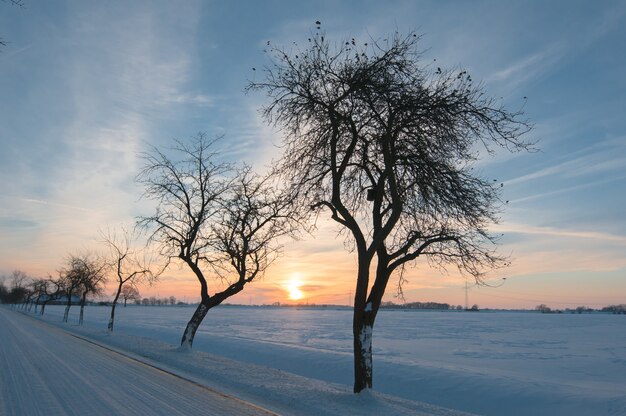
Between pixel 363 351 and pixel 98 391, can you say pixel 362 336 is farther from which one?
pixel 98 391

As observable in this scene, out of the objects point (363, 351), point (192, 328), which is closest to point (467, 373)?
point (363, 351)

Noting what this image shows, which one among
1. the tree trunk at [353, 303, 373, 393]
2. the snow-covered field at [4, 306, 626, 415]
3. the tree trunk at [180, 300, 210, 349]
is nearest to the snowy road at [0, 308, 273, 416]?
the snow-covered field at [4, 306, 626, 415]

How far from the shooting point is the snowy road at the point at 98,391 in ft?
28.8

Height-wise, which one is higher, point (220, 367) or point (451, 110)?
point (451, 110)

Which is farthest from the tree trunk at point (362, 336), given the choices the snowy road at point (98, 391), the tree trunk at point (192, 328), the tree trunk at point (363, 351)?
the tree trunk at point (192, 328)

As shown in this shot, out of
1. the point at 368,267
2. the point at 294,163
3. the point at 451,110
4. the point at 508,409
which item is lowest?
the point at 508,409

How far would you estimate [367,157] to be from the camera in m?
14.3

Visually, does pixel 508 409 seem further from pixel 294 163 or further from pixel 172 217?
pixel 172 217

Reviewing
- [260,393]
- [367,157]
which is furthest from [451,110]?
[260,393]

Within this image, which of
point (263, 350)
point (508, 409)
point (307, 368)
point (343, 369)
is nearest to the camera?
point (508, 409)

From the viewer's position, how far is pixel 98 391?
10422 millimetres

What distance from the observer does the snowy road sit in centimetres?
877

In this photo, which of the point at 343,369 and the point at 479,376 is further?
the point at 343,369

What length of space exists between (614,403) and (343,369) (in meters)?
10.1
